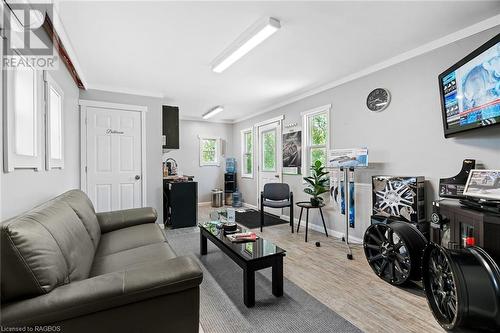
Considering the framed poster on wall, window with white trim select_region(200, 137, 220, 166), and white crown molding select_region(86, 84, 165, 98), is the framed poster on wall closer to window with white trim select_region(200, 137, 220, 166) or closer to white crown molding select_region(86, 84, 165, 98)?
white crown molding select_region(86, 84, 165, 98)

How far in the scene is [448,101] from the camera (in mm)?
2373

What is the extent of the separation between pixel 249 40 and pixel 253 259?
2096 millimetres

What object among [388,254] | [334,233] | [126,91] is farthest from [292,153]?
[126,91]

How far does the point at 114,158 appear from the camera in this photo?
409 cm

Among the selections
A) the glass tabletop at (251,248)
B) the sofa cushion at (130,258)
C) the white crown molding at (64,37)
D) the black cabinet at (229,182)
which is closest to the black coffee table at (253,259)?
the glass tabletop at (251,248)

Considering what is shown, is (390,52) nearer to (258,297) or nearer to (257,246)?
(257,246)

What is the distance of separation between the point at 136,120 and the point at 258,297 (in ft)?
11.9

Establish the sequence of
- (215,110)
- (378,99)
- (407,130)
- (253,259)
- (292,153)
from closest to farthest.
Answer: (253,259), (407,130), (378,99), (292,153), (215,110)

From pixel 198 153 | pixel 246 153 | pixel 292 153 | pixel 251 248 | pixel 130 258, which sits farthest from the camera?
pixel 198 153

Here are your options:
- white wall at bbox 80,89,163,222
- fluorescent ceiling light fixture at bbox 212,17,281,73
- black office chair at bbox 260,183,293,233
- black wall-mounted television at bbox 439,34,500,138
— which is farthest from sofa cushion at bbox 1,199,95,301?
black office chair at bbox 260,183,293,233

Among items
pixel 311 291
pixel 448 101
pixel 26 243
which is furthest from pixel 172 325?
pixel 448 101

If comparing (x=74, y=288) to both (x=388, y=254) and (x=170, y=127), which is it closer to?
(x=388, y=254)

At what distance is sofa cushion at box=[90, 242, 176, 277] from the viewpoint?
1707 millimetres

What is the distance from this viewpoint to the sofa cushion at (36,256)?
103cm
